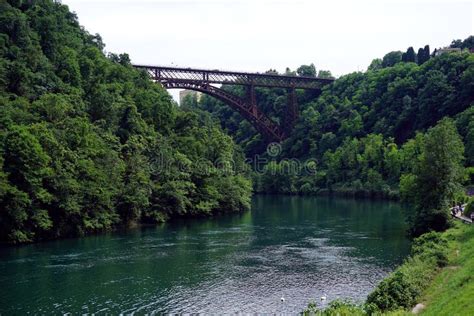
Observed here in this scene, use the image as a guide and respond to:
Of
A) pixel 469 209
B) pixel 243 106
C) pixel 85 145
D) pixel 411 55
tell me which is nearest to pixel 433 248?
pixel 469 209

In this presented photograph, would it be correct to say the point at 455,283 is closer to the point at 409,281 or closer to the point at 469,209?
the point at 409,281

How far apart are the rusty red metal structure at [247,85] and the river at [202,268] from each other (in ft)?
113

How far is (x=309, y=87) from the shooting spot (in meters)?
105

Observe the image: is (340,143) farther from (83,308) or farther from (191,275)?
(83,308)

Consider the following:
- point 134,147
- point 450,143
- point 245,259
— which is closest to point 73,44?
point 134,147

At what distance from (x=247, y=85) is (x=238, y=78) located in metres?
2.44

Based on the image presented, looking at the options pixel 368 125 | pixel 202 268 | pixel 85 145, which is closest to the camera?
pixel 202 268

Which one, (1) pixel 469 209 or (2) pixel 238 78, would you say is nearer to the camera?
(1) pixel 469 209

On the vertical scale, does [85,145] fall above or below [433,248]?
above

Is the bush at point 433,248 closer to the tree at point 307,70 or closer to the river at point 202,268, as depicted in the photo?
the river at point 202,268

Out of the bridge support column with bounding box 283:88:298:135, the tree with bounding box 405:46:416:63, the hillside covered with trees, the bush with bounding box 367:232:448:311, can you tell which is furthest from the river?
the tree with bounding box 405:46:416:63

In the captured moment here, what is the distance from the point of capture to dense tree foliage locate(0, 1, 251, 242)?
37281 mm

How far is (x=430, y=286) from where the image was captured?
71.5 ft

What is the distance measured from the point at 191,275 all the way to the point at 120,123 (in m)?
29.9
